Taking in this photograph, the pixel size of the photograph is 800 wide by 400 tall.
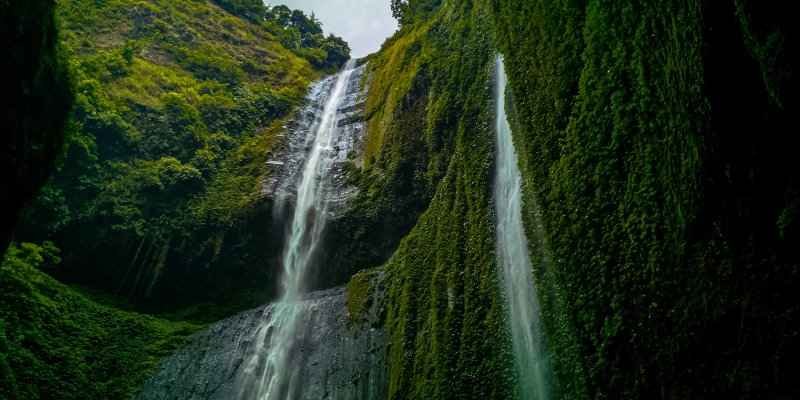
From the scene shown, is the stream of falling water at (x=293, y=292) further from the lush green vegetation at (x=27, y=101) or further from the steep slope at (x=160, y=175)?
the lush green vegetation at (x=27, y=101)

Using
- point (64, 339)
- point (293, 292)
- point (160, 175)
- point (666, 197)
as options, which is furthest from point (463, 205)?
point (160, 175)

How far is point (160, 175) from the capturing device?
17141mm

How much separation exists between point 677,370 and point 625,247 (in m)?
1.32

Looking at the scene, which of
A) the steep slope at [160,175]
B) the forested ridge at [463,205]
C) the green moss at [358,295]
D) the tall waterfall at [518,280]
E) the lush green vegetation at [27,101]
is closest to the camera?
the forested ridge at [463,205]

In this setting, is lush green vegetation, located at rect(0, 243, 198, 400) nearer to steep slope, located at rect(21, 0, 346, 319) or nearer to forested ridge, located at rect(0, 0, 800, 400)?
forested ridge, located at rect(0, 0, 800, 400)

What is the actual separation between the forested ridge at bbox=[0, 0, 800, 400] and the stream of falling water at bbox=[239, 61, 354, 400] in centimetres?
60

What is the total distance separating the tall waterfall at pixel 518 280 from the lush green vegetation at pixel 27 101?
7.29 metres

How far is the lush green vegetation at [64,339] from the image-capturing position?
1084 cm

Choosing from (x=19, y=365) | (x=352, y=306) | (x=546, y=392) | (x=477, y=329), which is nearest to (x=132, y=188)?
(x=19, y=365)

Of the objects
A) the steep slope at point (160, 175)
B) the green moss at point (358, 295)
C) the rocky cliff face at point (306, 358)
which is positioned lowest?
the rocky cliff face at point (306, 358)

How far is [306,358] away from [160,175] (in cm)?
866

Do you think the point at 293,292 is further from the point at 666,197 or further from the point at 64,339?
the point at 666,197

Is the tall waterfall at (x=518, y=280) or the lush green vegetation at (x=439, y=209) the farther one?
the lush green vegetation at (x=439, y=209)

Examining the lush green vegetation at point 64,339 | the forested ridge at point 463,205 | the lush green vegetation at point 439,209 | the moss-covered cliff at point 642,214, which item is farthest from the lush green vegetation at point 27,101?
the lush green vegetation at point 439,209
